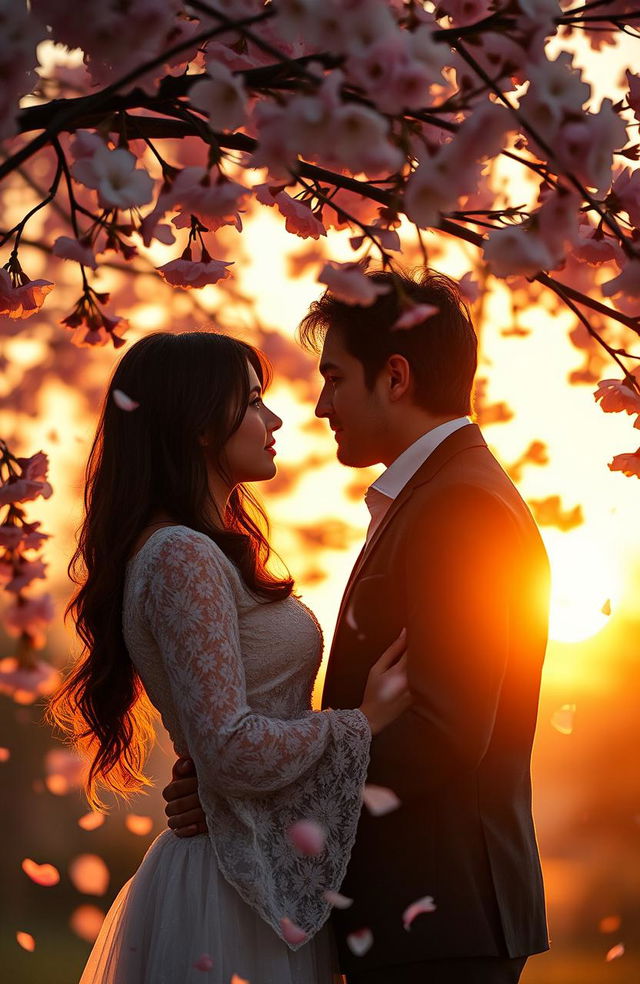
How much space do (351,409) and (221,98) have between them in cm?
103

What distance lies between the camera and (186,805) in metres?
2.10

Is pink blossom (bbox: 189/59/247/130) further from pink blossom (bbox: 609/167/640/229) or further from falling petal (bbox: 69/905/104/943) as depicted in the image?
falling petal (bbox: 69/905/104/943)

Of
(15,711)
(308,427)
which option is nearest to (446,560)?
(308,427)

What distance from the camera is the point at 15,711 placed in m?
9.56

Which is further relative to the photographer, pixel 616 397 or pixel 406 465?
pixel 406 465

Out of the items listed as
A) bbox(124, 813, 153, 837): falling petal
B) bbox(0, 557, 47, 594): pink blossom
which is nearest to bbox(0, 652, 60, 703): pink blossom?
bbox(0, 557, 47, 594): pink blossom

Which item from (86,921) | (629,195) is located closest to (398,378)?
A: (629,195)

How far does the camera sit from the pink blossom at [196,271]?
2.15 m

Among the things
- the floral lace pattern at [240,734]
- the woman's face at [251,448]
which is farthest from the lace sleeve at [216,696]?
the woman's face at [251,448]

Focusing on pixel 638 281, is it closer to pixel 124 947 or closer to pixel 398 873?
pixel 398 873

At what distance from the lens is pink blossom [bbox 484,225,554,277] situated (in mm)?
1423

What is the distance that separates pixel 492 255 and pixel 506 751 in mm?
1008

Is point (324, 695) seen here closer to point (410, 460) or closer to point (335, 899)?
point (335, 899)

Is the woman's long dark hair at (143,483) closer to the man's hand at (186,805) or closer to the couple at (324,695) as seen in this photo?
the couple at (324,695)
